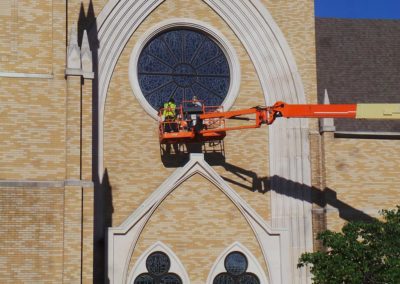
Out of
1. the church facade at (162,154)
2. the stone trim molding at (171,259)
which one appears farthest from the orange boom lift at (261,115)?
the stone trim molding at (171,259)

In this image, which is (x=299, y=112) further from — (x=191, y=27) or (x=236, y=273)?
(x=236, y=273)

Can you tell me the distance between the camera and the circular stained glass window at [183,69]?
27.5 meters

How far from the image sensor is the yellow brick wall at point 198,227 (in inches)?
1024

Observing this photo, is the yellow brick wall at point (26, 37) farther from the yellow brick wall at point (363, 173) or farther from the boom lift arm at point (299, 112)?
the yellow brick wall at point (363, 173)

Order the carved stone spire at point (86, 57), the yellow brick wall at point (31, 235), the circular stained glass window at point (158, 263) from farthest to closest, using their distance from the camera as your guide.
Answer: the circular stained glass window at point (158, 263), the carved stone spire at point (86, 57), the yellow brick wall at point (31, 235)

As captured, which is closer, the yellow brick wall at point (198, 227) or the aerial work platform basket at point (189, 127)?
the yellow brick wall at point (198, 227)

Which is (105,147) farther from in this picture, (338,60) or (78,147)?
(338,60)

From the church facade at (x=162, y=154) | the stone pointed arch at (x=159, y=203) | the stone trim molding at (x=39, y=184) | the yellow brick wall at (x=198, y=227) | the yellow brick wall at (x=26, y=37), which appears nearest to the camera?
the stone trim molding at (x=39, y=184)

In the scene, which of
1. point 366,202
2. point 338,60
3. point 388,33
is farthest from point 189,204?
point 388,33

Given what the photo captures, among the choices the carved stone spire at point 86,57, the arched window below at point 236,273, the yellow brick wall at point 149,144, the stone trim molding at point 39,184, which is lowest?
the arched window below at point 236,273

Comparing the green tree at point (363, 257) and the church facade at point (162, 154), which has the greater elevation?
the church facade at point (162, 154)

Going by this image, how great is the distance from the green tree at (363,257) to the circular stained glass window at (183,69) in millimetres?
5945

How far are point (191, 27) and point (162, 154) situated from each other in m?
3.60

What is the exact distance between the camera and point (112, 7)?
27.1m
